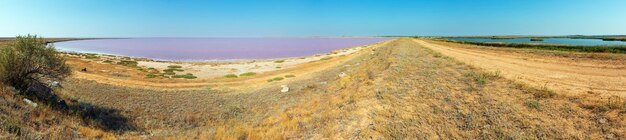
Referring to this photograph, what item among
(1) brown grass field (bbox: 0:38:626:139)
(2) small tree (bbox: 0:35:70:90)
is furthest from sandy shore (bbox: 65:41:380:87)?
(1) brown grass field (bbox: 0:38:626:139)

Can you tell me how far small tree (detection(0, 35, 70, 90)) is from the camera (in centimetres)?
1605

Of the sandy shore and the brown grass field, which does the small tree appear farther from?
the sandy shore

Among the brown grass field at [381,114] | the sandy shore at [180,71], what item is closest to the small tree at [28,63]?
the brown grass field at [381,114]

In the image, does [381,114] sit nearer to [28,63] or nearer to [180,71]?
[28,63]

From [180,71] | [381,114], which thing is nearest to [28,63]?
[381,114]

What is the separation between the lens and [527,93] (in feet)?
42.5

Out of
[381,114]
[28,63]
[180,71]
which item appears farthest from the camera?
[180,71]

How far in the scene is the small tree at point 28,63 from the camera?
52.6ft

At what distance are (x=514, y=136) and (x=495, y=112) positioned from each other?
2261mm

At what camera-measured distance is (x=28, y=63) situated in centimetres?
1733

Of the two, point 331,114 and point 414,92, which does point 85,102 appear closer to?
point 331,114

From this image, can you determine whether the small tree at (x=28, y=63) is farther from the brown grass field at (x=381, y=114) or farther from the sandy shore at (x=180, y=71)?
the sandy shore at (x=180, y=71)

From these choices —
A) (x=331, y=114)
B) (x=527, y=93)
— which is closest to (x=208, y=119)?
(x=331, y=114)

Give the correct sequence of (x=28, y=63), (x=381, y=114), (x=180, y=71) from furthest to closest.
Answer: (x=180, y=71), (x=28, y=63), (x=381, y=114)
